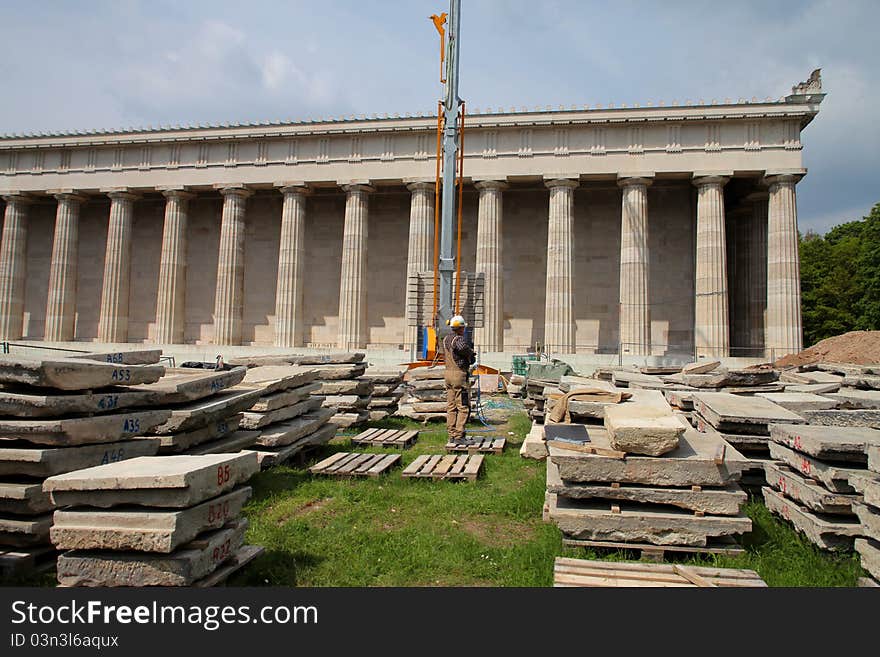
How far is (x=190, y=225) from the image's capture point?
3659 centimetres

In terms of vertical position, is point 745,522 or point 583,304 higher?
point 583,304

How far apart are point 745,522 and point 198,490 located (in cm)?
505

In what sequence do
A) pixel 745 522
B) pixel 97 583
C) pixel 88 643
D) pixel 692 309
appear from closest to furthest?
pixel 88 643, pixel 97 583, pixel 745 522, pixel 692 309

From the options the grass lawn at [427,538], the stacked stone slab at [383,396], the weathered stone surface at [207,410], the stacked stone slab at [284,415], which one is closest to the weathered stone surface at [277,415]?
the stacked stone slab at [284,415]

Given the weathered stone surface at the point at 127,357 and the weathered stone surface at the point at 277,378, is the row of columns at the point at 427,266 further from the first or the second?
the weathered stone surface at the point at 127,357

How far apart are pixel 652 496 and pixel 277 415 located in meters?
6.19

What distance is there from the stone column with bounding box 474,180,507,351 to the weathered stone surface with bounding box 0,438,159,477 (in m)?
23.7

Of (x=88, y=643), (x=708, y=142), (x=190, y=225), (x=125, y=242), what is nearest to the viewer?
(x=88, y=643)

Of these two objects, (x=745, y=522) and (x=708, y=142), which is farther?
(x=708, y=142)

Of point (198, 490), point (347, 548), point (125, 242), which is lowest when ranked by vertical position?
point (347, 548)

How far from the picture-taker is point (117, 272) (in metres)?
33.5

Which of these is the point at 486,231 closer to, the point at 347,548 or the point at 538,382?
the point at 538,382

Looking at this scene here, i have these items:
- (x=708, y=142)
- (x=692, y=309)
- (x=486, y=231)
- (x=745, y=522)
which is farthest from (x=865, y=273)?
(x=745, y=522)

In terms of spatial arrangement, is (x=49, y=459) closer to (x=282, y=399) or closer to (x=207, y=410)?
(x=207, y=410)
